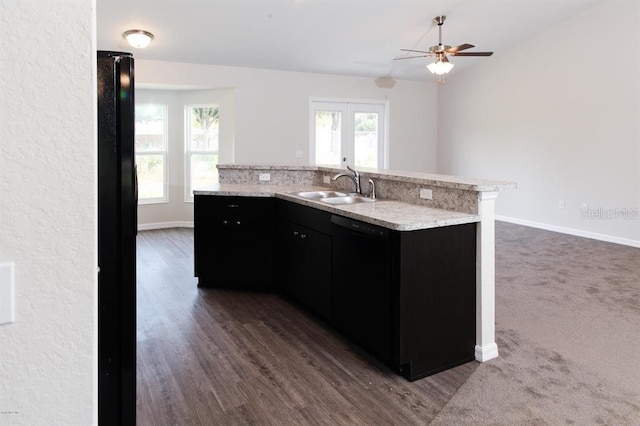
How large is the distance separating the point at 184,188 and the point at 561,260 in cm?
537

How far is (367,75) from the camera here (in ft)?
25.6

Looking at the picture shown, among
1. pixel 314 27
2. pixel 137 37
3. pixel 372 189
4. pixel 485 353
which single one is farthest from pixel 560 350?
pixel 137 37

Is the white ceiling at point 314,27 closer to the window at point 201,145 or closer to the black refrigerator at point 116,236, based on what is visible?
the window at point 201,145

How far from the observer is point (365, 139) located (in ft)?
26.9

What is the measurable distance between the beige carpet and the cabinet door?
3.55 feet

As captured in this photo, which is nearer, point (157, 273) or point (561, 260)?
point (157, 273)

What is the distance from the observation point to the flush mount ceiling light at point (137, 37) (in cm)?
514

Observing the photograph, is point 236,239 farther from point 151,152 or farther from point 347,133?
point 347,133

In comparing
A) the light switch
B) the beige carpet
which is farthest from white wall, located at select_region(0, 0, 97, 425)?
the beige carpet

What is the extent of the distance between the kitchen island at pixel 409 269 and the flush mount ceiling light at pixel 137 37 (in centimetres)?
307

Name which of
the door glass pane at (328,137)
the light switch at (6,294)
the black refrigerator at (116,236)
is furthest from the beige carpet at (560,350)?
the door glass pane at (328,137)

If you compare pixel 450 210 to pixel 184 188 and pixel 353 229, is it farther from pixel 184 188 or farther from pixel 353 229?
pixel 184 188

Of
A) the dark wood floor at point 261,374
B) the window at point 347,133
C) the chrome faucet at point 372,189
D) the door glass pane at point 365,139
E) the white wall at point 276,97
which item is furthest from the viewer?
the door glass pane at point 365,139

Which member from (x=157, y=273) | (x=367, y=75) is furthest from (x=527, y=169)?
(x=157, y=273)
